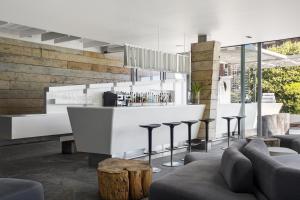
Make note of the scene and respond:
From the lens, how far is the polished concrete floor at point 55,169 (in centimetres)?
393

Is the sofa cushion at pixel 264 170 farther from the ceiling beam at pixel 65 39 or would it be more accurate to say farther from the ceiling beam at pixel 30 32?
the ceiling beam at pixel 65 39

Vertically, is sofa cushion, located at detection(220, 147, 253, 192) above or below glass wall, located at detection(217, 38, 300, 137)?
below

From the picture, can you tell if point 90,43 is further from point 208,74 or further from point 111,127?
point 111,127

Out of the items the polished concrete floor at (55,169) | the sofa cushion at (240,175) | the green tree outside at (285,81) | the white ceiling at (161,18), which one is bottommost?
the polished concrete floor at (55,169)

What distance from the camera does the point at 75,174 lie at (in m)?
4.86

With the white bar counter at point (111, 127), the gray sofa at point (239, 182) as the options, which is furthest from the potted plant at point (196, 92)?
the gray sofa at point (239, 182)

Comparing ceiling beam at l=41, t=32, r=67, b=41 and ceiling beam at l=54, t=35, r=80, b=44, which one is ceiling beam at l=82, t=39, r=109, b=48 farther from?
ceiling beam at l=41, t=32, r=67, b=41

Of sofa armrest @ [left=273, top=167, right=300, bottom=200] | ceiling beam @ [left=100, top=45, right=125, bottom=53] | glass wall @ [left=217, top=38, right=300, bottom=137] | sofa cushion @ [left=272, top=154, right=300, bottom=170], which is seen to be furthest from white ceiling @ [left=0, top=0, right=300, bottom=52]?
sofa armrest @ [left=273, top=167, right=300, bottom=200]

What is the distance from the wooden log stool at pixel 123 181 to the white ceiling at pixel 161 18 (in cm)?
288

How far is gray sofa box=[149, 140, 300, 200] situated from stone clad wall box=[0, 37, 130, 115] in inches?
252

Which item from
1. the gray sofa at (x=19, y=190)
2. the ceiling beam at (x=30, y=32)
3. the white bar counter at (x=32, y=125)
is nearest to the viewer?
the gray sofa at (x=19, y=190)

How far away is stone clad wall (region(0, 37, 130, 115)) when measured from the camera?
307 inches

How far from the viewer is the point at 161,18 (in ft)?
20.2

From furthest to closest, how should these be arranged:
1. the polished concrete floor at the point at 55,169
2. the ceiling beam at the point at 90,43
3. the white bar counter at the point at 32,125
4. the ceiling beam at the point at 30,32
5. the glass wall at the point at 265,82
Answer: the ceiling beam at the point at 90,43 → the glass wall at the point at 265,82 → the ceiling beam at the point at 30,32 → the white bar counter at the point at 32,125 → the polished concrete floor at the point at 55,169
